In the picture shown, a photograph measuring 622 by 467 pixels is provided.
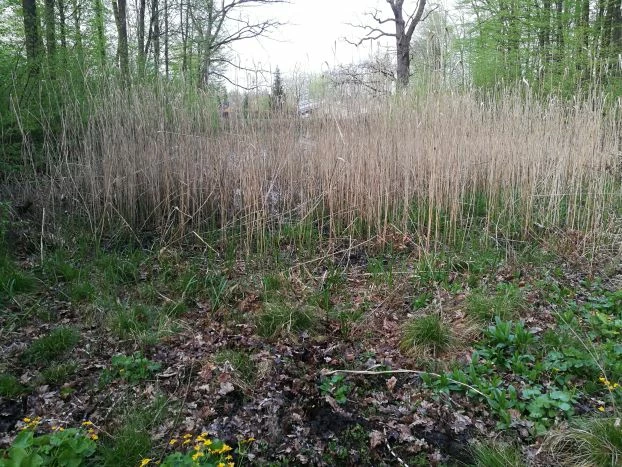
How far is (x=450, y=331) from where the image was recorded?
2.34 m

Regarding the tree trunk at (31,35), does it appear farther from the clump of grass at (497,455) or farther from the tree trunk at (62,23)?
the clump of grass at (497,455)

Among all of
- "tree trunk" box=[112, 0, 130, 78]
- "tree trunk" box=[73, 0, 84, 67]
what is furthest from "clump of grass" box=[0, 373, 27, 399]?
"tree trunk" box=[73, 0, 84, 67]

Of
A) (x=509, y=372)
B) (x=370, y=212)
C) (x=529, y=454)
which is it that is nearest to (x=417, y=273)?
(x=370, y=212)

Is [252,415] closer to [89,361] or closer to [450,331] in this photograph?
[89,361]

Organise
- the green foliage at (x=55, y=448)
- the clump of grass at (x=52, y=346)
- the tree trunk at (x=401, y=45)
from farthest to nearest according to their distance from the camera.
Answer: the tree trunk at (x=401, y=45)
the clump of grass at (x=52, y=346)
the green foliage at (x=55, y=448)

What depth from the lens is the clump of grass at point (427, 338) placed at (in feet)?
7.47

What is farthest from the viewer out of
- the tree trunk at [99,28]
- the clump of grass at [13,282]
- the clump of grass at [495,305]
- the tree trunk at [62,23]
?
the tree trunk at [99,28]

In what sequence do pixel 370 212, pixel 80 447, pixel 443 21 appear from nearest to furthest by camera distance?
pixel 80 447, pixel 443 21, pixel 370 212

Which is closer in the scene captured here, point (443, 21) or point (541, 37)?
point (443, 21)

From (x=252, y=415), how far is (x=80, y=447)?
68 cm

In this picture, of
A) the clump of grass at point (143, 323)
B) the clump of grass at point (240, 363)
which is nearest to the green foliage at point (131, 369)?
the clump of grass at point (143, 323)

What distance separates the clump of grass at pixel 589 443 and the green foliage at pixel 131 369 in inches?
71.2

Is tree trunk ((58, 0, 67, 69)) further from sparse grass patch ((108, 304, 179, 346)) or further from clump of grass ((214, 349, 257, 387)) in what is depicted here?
clump of grass ((214, 349, 257, 387))

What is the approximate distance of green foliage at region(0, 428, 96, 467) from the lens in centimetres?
141
